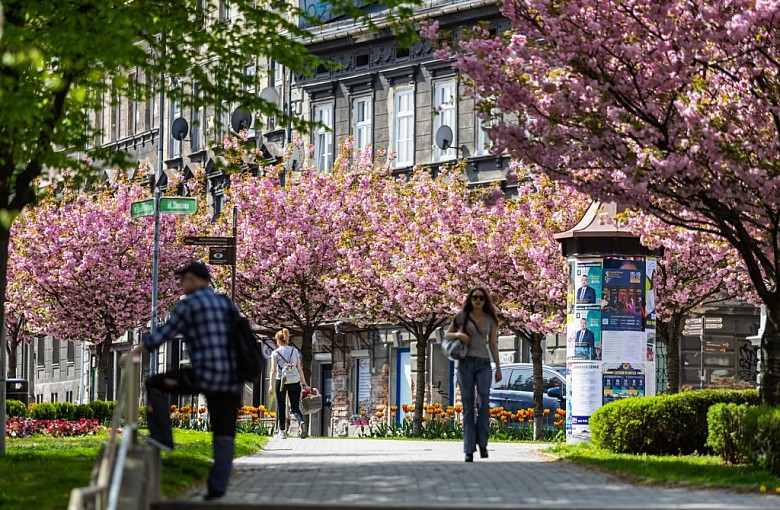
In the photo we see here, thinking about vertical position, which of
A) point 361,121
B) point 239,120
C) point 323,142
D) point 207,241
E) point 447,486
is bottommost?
point 447,486

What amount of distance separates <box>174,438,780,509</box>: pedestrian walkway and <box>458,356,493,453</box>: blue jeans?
292 mm

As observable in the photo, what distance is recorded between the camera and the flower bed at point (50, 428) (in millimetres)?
29484

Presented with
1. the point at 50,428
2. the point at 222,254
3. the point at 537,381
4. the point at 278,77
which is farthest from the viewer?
the point at 278,77

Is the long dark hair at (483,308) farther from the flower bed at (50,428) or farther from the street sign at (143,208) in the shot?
the flower bed at (50,428)

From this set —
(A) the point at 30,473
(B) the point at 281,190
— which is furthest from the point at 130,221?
(A) the point at 30,473

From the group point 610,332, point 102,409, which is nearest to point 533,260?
point 102,409

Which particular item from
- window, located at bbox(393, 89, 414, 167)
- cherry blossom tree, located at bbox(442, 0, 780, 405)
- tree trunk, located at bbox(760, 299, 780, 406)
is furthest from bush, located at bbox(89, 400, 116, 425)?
tree trunk, located at bbox(760, 299, 780, 406)

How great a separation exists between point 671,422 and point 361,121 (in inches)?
1323

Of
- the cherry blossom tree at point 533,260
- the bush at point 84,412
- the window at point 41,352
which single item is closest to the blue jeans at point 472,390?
the cherry blossom tree at point 533,260

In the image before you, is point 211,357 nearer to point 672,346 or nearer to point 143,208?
point 143,208

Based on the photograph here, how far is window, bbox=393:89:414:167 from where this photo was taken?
171 feet

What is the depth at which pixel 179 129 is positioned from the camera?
65.0 metres

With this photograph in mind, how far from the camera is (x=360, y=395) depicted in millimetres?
52625

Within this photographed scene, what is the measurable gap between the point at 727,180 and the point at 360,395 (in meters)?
33.4
